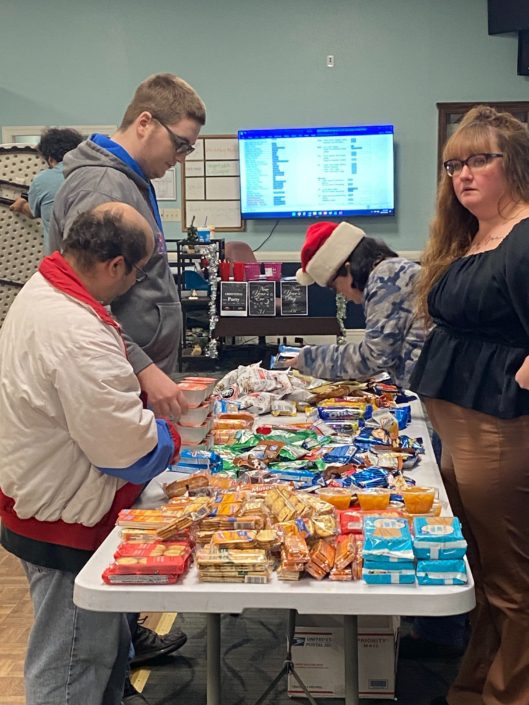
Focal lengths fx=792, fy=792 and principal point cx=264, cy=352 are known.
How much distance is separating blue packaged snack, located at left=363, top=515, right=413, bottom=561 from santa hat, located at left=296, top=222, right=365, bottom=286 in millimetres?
1304

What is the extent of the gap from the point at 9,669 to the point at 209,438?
0.99 metres

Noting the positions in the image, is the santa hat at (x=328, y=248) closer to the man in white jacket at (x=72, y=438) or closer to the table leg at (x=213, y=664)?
the man in white jacket at (x=72, y=438)

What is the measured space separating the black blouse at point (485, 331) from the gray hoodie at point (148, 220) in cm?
68

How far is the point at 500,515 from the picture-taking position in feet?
5.84

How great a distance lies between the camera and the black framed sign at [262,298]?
21.7 ft

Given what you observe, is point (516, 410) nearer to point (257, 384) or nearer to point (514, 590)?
point (514, 590)

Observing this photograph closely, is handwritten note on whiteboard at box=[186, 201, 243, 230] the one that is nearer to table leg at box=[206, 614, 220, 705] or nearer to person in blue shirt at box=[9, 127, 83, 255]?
person in blue shirt at box=[9, 127, 83, 255]

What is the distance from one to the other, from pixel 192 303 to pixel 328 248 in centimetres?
434

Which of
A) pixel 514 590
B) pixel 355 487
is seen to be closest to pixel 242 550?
pixel 355 487

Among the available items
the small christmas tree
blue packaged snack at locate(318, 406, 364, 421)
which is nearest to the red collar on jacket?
blue packaged snack at locate(318, 406, 364, 421)

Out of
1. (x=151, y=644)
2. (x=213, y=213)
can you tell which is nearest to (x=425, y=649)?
(x=151, y=644)

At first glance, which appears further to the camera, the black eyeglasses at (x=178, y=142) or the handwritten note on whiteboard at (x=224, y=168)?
the handwritten note on whiteboard at (x=224, y=168)

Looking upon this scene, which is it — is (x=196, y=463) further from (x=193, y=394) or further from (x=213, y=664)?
(x=213, y=664)

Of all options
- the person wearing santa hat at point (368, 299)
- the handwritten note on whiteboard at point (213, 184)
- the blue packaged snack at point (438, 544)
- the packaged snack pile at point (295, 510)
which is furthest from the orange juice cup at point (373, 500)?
the handwritten note on whiteboard at point (213, 184)
